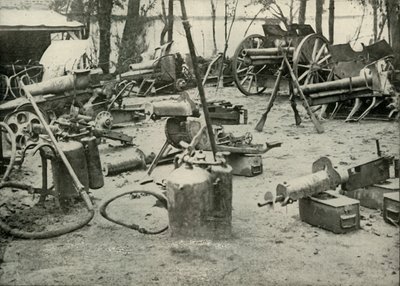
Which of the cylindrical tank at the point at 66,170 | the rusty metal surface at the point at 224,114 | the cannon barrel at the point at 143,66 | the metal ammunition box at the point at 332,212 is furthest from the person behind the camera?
the cannon barrel at the point at 143,66

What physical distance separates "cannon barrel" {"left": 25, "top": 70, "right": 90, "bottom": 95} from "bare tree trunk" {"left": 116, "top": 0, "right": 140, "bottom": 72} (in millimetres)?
8495

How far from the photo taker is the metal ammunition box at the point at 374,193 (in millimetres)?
4340

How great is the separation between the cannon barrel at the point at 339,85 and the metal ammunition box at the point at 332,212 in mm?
4450

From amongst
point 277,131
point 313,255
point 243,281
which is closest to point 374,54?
point 277,131

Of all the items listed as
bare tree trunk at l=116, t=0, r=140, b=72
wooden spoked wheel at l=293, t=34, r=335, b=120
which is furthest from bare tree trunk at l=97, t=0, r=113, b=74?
wooden spoked wheel at l=293, t=34, r=335, b=120

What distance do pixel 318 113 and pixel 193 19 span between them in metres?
11.9

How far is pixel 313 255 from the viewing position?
11.6ft

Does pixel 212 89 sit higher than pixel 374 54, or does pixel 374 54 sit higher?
pixel 374 54

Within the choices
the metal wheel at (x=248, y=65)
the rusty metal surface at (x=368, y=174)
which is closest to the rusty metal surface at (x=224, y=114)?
the metal wheel at (x=248, y=65)

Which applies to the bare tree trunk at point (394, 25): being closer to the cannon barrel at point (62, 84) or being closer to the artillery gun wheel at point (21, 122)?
the cannon barrel at point (62, 84)

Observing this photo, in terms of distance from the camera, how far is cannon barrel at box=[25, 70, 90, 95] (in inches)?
306

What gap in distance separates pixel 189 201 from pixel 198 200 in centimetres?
7

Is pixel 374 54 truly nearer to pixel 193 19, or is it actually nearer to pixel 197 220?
pixel 197 220

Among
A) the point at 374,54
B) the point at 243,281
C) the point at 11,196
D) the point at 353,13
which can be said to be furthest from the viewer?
the point at 353,13
